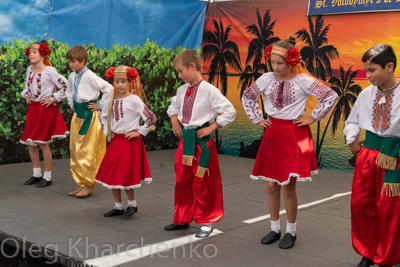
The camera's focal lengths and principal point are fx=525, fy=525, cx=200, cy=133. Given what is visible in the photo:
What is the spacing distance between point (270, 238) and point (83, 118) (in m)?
2.65

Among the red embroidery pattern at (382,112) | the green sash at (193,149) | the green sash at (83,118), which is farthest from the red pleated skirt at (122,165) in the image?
the red embroidery pattern at (382,112)

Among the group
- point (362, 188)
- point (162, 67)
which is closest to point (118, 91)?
point (362, 188)

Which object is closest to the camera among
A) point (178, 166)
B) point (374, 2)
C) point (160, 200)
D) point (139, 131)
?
point (178, 166)

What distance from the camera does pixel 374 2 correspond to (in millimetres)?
7805

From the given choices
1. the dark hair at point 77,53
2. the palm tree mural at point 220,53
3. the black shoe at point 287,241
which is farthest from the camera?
the palm tree mural at point 220,53

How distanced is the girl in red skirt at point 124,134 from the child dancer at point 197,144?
1.69ft

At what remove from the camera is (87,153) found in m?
5.89

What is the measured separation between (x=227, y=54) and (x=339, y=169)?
2923mm

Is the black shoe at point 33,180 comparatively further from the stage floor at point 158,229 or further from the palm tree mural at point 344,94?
the palm tree mural at point 344,94

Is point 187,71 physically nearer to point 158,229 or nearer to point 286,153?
point 286,153

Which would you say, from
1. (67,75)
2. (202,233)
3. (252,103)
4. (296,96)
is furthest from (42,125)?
(296,96)

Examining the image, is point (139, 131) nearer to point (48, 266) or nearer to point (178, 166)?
point (178, 166)

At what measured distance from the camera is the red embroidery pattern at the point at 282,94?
4.14 metres

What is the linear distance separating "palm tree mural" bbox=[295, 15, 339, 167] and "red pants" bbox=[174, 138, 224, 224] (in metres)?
4.37
